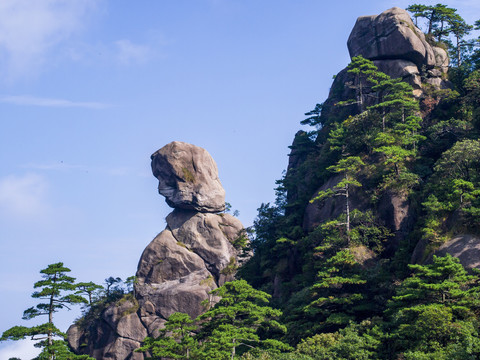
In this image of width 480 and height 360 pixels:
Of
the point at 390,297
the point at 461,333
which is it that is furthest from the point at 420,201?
the point at 461,333

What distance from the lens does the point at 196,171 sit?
61.1 metres

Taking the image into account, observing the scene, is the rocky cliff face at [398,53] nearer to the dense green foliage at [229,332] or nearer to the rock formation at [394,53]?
the rock formation at [394,53]

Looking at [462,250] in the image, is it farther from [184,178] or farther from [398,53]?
[184,178]

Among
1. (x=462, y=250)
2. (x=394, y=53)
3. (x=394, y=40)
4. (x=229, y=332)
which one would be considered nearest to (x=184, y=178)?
(x=394, y=53)

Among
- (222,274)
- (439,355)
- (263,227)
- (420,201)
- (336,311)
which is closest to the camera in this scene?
(439,355)

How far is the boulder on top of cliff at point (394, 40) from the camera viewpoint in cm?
5200

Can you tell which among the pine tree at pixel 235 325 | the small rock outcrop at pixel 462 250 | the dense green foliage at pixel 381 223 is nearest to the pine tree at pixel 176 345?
the pine tree at pixel 235 325

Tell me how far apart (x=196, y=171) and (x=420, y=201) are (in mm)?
28691

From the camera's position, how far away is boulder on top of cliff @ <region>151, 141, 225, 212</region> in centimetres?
6000

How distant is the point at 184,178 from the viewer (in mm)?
60219

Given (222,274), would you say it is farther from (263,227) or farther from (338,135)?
(338,135)

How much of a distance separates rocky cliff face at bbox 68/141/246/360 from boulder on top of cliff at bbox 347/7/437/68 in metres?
20.9

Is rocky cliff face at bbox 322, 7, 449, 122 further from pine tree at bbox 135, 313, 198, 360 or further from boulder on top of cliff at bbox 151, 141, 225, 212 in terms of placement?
pine tree at bbox 135, 313, 198, 360

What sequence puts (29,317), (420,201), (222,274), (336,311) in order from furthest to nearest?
(222,274), (420,201), (336,311), (29,317)
